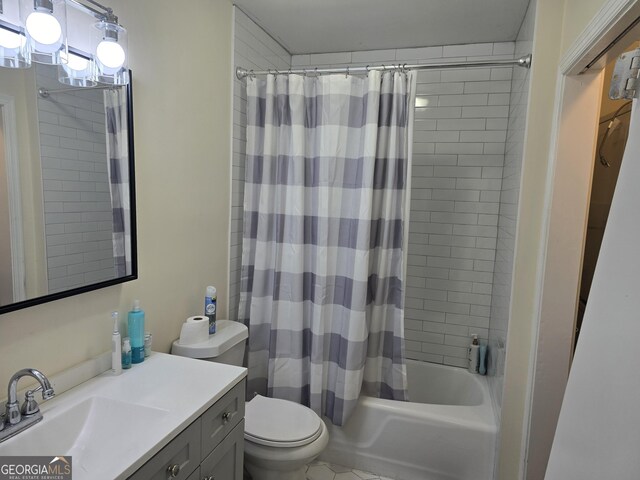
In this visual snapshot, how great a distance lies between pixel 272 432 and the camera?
177cm

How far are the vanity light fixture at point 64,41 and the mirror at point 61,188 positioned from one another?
1.4 inches

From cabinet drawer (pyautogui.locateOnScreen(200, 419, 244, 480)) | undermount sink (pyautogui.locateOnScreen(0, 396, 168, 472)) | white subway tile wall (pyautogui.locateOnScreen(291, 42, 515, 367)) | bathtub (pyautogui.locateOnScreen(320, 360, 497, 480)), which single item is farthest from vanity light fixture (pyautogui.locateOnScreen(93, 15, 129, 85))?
bathtub (pyautogui.locateOnScreen(320, 360, 497, 480))

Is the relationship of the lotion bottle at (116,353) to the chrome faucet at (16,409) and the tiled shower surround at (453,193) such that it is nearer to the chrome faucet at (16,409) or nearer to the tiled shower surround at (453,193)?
the chrome faucet at (16,409)

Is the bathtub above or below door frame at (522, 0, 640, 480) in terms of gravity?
below

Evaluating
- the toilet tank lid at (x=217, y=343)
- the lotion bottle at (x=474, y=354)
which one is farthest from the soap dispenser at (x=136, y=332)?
the lotion bottle at (x=474, y=354)

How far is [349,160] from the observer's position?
206 cm

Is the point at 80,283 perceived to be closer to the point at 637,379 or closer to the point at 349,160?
the point at 349,160

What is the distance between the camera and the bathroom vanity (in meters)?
1.06

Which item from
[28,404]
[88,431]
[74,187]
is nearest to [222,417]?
[88,431]

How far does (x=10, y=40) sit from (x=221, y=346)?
1.37 m

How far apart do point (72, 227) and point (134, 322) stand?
1.44 feet

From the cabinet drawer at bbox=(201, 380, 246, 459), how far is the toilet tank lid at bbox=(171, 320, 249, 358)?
365 millimetres

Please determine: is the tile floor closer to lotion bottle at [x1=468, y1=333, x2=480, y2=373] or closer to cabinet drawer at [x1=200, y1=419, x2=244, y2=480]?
cabinet drawer at [x1=200, y1=419, x2=244, y2=480]

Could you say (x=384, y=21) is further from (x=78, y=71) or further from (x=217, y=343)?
(x=217, y=343)
